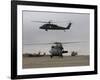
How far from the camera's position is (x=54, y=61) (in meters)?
1.75

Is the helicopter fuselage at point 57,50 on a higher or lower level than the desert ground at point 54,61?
higher

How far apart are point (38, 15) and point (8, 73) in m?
0.55

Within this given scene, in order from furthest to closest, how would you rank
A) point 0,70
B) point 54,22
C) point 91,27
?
point 91,27
point 54,22
point 0,70

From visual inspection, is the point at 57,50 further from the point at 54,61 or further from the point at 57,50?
the point at 54,61

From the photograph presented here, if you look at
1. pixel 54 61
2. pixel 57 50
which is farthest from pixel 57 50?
pixel 54 61

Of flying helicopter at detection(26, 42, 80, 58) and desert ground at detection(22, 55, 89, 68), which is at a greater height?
flying helicopter at detection(26, 42, 80, 58)

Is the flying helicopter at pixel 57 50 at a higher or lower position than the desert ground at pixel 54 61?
higher

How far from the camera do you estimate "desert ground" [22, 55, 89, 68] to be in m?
1.68

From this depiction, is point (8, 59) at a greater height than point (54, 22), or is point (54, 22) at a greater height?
point (54, 22)

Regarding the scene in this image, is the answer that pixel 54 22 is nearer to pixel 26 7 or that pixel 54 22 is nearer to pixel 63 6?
pixel 63 6

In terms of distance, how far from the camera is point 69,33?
1.79 meters

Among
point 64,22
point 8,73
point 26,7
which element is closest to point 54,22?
point 64,22

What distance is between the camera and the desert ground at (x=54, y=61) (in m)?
1.68

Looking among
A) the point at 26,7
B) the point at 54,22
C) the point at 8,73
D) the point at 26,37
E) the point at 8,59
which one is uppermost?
the point at 26,7
